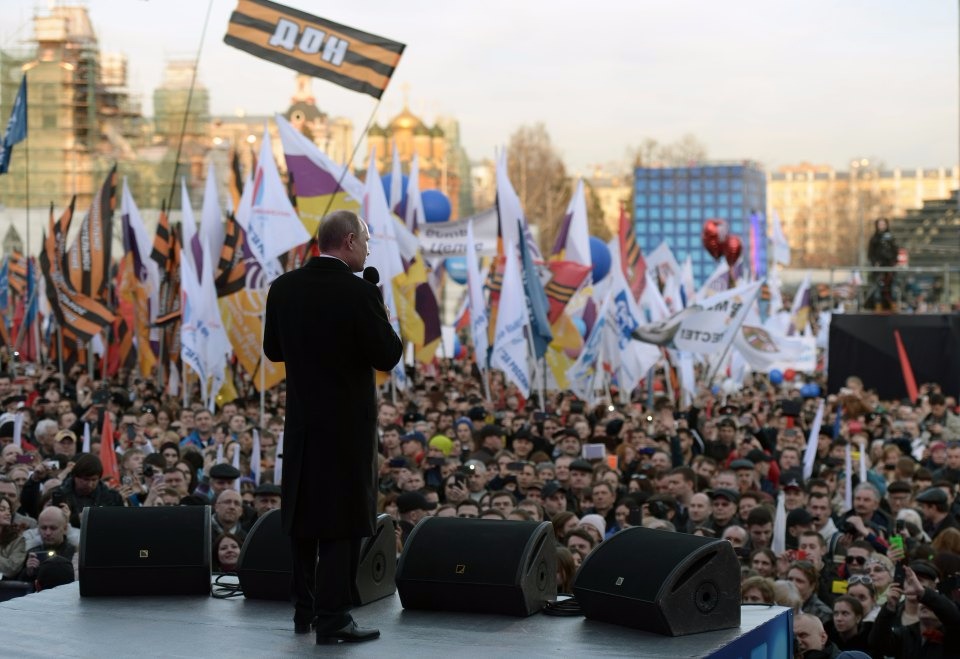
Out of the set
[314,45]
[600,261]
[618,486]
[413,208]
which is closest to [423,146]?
[600,261]

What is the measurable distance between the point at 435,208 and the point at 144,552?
2510cm

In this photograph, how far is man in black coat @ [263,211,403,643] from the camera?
214 inches

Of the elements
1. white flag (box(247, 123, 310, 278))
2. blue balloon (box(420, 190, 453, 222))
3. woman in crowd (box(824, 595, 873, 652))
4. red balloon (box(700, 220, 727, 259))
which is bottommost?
woman in crowd (box(824, 595, 873, 652))

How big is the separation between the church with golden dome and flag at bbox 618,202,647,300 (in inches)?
2912

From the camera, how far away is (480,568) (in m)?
5.87

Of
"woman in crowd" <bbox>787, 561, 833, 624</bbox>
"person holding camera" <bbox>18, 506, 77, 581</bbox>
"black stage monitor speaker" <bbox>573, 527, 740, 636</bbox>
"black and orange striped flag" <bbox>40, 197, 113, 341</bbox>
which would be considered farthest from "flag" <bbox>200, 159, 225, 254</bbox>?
"black stage monitor speaker" <bbox>573, 527, 740, 636</bbox>

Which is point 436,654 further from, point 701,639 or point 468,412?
point 468,412

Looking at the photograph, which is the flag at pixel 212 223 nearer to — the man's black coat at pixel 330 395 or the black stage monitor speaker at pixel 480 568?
the black stage monitor speaker at pixel 480 568

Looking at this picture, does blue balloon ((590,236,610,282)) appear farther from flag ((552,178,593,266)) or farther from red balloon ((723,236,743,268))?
flag ((552,178,593,266))

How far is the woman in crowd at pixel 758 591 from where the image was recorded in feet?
25.7

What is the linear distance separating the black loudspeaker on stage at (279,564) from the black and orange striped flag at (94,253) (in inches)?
612

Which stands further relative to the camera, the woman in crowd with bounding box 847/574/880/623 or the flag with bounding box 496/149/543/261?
the flag with bounding box 496/149/543/261

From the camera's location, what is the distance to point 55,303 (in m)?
21.5

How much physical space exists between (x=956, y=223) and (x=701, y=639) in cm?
4333
